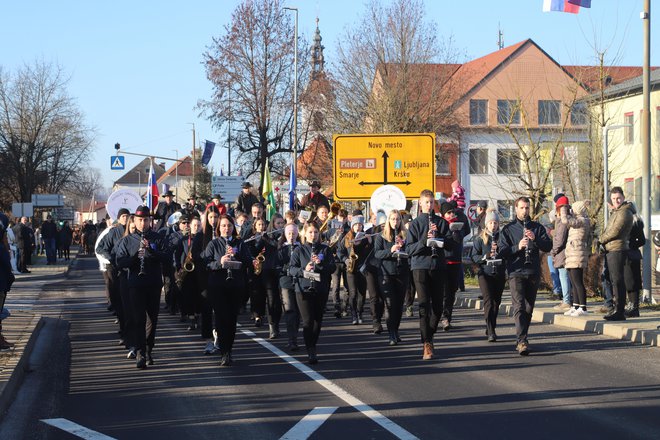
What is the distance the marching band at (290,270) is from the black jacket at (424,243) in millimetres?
12

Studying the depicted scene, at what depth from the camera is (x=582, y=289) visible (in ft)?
53.4

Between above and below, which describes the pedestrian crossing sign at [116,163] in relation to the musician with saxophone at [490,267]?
above

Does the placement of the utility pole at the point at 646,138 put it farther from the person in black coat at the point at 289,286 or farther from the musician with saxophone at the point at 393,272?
the person in black coat at the point at 289,286

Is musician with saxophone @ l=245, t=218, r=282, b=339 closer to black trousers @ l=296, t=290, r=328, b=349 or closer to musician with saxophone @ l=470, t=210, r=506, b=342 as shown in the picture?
black trousers @ l=296, t=290, r=328, b=349

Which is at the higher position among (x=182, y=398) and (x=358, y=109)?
(x=358, y=109)

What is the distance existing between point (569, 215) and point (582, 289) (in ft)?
3.97

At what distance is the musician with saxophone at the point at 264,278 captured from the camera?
594 inches

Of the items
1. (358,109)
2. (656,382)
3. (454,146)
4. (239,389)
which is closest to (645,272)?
(656,382)

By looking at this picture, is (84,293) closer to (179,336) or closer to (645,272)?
(179,336)

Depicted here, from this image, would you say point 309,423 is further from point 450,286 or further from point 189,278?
point 189,278

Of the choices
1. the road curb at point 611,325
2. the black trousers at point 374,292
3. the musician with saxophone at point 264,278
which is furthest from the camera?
the black trousers at point 374,292

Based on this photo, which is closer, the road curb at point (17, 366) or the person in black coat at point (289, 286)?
the road curb at point (17, 366)

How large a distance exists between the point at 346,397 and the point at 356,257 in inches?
263

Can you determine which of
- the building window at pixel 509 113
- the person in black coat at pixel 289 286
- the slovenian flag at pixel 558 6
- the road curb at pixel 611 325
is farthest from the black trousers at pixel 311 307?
the building window at pixel 509 113
